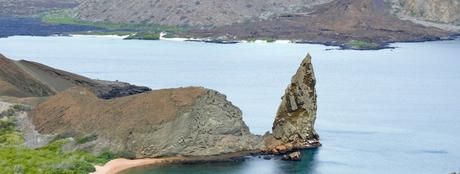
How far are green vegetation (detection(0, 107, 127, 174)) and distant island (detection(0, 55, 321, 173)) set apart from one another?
99 mm

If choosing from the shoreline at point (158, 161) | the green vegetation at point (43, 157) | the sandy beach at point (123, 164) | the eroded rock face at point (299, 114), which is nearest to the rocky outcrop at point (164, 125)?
the shoreline at point (158, 161)

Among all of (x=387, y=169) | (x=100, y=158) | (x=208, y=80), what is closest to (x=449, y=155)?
(x=387, y=169)

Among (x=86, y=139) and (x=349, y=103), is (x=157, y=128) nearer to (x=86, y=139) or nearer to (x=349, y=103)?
(x=86, y=139)

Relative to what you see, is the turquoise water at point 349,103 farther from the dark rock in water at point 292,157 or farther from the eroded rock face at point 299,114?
the eroded rock face at point 299,114

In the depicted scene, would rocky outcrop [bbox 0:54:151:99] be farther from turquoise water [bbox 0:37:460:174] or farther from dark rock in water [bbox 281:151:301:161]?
dark rock in water [bbox 281:151:301:161]

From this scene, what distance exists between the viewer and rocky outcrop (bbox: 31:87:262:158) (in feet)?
282

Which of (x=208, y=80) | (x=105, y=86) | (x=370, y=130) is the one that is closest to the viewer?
(x=370, y=130)

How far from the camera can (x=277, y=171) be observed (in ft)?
263

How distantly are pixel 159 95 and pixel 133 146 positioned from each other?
6698mm

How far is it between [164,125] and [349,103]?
151ft

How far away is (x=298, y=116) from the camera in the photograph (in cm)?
9088

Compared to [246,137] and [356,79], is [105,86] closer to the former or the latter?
[246,137]

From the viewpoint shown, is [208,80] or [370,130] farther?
[208,80]

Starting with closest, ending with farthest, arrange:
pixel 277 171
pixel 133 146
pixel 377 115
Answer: pixel 277 171 → pixel 133 146 → pixel 377 115
